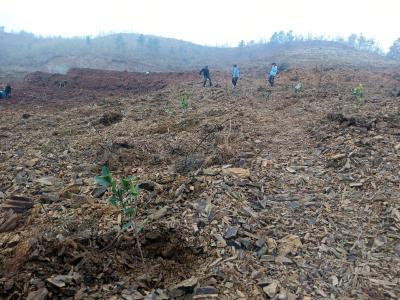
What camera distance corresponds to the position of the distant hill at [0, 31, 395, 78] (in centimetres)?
3803

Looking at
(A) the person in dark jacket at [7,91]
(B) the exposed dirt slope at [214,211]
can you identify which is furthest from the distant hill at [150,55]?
(B) the exposed dirt slope at [214,211]

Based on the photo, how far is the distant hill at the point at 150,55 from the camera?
38031 millimetres

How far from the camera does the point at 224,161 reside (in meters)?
6.37

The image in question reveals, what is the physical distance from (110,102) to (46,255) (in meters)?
11.4

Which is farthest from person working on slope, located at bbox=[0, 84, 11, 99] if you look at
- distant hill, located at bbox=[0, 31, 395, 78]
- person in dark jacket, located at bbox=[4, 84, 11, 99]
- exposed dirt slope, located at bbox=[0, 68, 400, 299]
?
distant hill, located at bbox=[0, 31, 395, 78]

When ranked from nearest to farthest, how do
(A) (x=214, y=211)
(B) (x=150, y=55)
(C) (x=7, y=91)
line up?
(A) (x=214, y=211)
(C) (x=7, y=91)
(B) (x=150, y=55)

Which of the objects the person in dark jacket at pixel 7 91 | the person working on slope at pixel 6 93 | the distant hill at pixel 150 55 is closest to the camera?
the person working on slope at pixel 6 93

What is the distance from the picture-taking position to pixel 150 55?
53812 millimetres

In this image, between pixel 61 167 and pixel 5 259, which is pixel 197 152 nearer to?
pixel 61 167

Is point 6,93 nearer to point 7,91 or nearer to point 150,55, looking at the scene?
point 7,91

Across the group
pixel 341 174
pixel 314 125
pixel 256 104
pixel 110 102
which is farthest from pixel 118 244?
pixel 110 102

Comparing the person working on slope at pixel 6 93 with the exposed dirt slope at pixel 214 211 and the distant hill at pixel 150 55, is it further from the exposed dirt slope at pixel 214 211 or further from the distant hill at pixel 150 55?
the distant hill at pixel 150 55

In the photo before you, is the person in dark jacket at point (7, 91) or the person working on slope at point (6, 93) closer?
the person working on slope at point (6, 93)

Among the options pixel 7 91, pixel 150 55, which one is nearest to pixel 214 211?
pixel 7 91
